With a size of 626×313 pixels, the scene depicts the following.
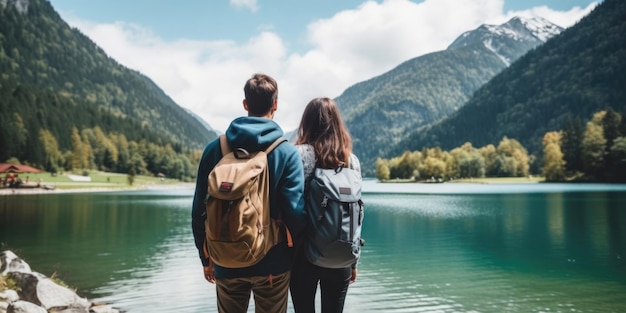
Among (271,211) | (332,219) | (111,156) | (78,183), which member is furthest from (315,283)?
(111,156)

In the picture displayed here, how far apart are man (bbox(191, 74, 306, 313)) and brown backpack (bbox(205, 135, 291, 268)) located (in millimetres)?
118

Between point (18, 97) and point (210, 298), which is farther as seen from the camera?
point (18, 97)

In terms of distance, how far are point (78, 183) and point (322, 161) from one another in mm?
121182

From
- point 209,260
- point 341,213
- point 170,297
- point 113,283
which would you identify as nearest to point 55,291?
point 170,297

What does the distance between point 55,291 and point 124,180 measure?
136 m

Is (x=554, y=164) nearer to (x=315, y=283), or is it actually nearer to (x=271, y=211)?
(x=315, y=283)

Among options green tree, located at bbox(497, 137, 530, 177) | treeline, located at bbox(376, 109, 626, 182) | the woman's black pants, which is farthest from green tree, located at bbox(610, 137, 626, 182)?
the woman's black pants

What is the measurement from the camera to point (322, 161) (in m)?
4.43

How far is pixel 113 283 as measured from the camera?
636 inches

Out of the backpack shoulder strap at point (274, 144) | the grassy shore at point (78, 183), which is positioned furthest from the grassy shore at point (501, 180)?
the backpack shoulder strap at point (274, 144)

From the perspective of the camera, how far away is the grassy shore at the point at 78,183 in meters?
91.4

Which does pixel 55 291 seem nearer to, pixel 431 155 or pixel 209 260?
pixel 209 260

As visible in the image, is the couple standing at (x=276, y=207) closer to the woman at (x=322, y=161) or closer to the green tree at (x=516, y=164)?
the woman at (x=322, y=161)

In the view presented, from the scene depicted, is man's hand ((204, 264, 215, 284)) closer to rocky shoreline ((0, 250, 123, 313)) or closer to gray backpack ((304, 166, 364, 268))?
gray backpack ((304, 166, 364, 268))
